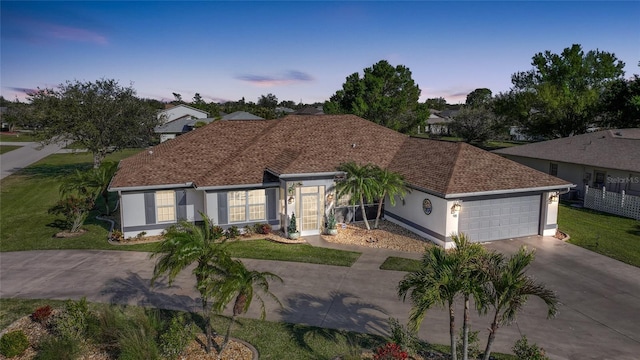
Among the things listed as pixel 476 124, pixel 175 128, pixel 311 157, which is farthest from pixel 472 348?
pixel 175 128

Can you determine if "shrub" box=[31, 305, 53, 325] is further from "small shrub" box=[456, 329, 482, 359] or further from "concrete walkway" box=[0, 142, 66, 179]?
"concrete walkway" box=[0, 142, 66, 179]

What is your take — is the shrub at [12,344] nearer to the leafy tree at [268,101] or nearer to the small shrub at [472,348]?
the small shrub at [472,348]

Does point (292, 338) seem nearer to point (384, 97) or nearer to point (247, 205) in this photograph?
point (247, 205)

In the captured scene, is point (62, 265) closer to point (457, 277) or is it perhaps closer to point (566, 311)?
point (457, 277)

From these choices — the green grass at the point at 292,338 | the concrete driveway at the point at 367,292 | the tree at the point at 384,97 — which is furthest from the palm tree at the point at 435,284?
the tree at the point at 384,97

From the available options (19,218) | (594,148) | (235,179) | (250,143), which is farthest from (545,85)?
(19,218)
